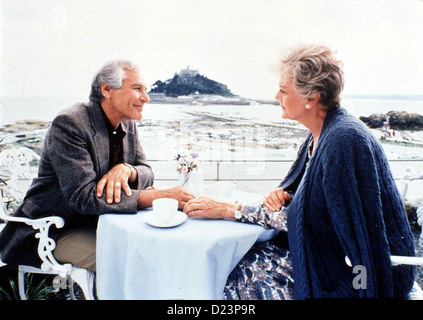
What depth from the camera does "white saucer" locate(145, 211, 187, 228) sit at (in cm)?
108

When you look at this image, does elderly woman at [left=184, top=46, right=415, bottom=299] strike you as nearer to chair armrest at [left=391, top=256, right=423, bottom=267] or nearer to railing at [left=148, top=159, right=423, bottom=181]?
chair armrest at [left=391, top=256, right=423, bottom=267]

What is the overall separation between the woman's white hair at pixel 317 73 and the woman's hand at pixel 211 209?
58 cm

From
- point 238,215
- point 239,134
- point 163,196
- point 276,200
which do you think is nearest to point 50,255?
point 163,196

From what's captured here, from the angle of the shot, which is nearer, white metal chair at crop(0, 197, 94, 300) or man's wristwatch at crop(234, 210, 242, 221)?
man's wristwatch at crop(234, 210, 242, 221)

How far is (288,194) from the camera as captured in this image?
4.78ft

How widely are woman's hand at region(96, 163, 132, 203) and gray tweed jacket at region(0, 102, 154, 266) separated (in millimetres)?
22

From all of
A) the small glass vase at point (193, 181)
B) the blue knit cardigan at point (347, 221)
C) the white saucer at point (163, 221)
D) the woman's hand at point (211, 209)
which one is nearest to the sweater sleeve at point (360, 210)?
the blue knit cardigan at point (347, 221)

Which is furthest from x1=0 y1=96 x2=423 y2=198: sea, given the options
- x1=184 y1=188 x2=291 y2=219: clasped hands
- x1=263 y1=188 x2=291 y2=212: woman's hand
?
x1=184 y1=188 x2=291 y2=219: clasped hands

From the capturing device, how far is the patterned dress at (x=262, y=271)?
1103mm

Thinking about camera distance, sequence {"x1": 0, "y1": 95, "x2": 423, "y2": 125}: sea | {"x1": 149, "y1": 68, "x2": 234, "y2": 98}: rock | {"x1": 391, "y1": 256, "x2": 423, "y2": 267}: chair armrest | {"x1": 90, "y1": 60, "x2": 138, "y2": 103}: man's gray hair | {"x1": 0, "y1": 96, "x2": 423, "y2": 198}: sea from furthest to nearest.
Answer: {"x1": 0, "y1": 96, "x2": 423, "y2": 198}: sea, {"x1": 149, "y1": 68, "x2": 234, "y2": 98}: rock, {"x1": 0, "y1": 95, "x2": 423, "y2": 125}: sea, {"x1": 90, "y1": 60, "x2": 138, "y2": 103}: man's gray hair, {"x1": 391, "y1": 256, "x2": 423, "y2": 267}: chair armrest

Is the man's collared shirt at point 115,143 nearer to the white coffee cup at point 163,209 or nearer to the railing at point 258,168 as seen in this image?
the white coffee cup at point 163,209

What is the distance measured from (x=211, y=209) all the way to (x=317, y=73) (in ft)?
2.34

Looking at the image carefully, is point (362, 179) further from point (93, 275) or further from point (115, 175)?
point (93, 275)
